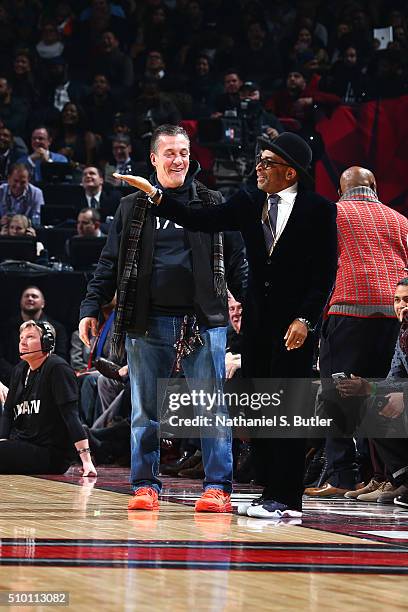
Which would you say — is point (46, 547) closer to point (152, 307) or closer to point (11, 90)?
point (152, 307)

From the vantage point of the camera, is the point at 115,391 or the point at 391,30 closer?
the point at 115,391

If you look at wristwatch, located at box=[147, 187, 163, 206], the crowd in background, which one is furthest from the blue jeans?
the crowd in background

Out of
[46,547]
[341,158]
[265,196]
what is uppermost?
[341,158]

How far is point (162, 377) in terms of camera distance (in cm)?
507

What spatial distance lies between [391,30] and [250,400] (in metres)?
10.7

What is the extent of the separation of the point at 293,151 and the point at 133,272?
0.81m

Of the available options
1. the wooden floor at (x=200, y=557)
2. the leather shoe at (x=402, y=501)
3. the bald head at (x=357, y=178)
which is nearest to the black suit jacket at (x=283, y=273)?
the wooden floor at (x=200, y=557)

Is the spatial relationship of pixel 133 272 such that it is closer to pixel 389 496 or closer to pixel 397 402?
pixel 397 402

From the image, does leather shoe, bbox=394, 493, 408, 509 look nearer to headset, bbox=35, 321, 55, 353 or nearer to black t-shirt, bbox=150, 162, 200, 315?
black t-shirt, bbox=150, 162, 200, 315

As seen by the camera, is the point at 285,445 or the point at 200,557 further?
the point at 285,445

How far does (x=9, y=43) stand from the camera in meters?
15.1

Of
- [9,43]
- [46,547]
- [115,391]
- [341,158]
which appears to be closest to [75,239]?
[115,391]

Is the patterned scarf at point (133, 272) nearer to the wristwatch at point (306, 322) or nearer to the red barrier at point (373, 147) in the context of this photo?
the wristwatch at point (306, 322)

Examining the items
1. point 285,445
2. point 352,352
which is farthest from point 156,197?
point 352,352
